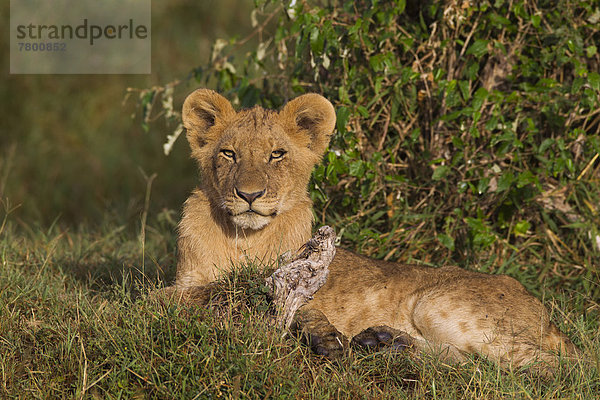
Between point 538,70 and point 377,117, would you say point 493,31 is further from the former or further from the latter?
point 377,117

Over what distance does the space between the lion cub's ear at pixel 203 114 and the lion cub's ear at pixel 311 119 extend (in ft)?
1.11

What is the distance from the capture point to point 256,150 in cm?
404

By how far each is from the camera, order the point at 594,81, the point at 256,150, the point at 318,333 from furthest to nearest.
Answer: the point at 594,81 < the point at 256,150 < the point at 318,333

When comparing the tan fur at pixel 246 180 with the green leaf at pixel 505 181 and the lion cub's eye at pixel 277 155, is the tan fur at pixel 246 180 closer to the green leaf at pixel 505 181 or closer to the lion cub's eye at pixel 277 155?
the lion cub's eye at pixel 277 155

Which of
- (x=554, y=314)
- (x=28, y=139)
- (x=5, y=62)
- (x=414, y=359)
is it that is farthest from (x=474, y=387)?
(x=5, y=62)

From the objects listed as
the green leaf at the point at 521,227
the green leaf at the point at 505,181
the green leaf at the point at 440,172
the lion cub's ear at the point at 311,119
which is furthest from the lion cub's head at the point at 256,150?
the green leaf at the point at 521,227

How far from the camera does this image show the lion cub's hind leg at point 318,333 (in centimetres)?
348

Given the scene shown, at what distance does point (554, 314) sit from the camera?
4.42 meters

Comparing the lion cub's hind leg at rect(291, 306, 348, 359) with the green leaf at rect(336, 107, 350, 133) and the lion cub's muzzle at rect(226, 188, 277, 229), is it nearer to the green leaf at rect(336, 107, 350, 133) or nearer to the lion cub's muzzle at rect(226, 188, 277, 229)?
the lion cub's muzzle at rect(226, 188, 277, 229)

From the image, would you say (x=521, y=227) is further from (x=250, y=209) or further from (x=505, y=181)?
(x=250, y=209)

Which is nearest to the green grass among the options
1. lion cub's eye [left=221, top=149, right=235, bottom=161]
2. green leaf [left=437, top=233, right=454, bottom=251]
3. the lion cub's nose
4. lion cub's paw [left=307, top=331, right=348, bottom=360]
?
lion cub's paw [left=307, top=331, right=348, bottom=360]

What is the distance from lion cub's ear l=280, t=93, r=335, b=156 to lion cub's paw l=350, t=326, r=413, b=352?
1.18 meters

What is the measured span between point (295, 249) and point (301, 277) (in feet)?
1.97

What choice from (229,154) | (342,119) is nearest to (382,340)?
(229,154)
